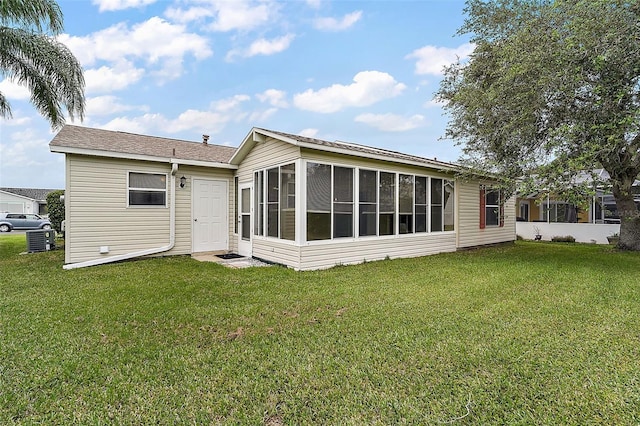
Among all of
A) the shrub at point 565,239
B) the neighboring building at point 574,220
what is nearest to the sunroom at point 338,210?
the neighboring building at point 574,220

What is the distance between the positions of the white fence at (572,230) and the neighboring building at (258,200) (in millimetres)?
8071

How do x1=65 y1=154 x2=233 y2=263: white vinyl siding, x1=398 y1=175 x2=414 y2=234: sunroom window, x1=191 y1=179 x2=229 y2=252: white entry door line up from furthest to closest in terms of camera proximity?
x1=191 y1=179 x2=229 y2=252: white entry door
x1=398 y1=175 x2=414 y2=234: sunroom window
x1=65 y1=154 x2=233 y2=263: white vinyl siding

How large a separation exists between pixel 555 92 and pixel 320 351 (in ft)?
24.7

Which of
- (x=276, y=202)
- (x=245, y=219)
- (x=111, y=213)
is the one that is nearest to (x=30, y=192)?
(x=111, y=213)

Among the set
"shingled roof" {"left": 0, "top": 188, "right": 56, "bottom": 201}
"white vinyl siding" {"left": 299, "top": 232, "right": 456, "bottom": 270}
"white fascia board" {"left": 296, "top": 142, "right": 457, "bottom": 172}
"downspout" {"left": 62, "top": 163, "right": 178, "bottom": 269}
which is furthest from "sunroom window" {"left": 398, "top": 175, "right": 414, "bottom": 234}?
"shingled roof" {"left": 0, "top": 188, "right": 56, "bottom": 201}

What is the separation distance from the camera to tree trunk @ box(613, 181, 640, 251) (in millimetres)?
9281

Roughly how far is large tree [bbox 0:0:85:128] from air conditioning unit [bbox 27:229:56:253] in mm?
3354

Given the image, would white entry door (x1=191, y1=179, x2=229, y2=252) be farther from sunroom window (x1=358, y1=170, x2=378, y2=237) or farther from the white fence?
the white fence

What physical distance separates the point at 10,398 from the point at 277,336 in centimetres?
212

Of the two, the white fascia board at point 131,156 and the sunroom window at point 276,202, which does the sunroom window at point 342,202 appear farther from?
the white fascia board at point 131,156

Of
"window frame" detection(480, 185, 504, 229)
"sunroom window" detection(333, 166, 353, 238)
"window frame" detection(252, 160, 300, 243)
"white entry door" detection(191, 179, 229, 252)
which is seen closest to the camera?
"window frame" detection(252, 160, 300, 243)

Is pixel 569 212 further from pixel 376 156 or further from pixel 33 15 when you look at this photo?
pixel 33 15

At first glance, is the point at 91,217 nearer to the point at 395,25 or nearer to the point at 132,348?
the point at 132,348

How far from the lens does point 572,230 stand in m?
14.5
